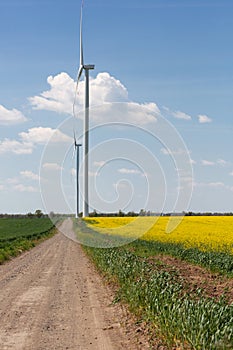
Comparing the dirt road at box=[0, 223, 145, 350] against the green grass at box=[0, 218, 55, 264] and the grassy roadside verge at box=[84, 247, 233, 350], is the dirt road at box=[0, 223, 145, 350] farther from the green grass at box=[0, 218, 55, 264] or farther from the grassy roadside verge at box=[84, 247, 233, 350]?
the green grass at box=[0, 218, 55, 264]

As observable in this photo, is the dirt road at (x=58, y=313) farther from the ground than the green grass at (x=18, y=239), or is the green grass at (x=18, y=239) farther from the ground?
the green grass at (x=18, y=239)

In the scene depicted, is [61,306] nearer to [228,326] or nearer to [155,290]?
[155,290]

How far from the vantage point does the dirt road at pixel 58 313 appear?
36.2 ft

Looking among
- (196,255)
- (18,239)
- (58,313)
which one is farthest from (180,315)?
(18,239)

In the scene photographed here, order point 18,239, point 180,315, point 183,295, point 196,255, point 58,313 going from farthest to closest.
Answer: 1. point 18,239
2. point 196,255
3. point 58,313
4. point 183,295
5. point 180,315

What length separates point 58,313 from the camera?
1424 centimetres

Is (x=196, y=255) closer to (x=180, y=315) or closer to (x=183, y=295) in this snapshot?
(x=183, y=295)

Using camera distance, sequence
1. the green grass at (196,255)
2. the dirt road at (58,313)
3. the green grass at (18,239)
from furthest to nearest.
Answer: the green grass at (18,239)
the green grass at (196,255)
the dirt road at (58,313)

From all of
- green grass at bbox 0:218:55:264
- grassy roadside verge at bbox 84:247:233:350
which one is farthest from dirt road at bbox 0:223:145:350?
green grass at bbox 0:218:55:264

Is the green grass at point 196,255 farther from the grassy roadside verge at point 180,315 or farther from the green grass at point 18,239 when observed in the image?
the green grass at point 18,239

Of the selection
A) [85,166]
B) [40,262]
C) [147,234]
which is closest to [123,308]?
[40,262]

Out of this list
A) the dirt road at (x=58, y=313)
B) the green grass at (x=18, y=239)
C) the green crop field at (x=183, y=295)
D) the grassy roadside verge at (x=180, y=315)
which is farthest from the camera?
the green grass at (x=18, y=239)

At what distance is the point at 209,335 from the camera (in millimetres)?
8086

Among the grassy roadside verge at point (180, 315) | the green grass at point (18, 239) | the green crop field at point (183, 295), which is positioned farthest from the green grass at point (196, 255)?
the green grass at point (18, 239)
